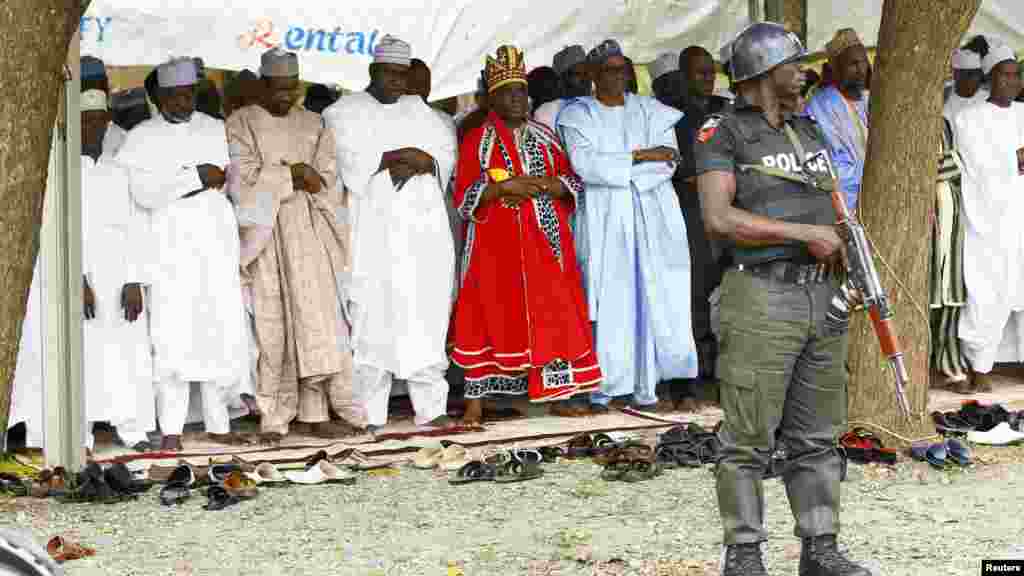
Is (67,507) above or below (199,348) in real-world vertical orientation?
below

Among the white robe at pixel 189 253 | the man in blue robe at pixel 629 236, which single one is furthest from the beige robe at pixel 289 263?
the man in blue robe at pixel 629 236

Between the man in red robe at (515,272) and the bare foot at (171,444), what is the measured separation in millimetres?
1815

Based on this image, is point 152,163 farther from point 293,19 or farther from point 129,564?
point 129,564

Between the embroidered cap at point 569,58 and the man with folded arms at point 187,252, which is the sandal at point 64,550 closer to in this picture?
the man with folded arms at point 187,252

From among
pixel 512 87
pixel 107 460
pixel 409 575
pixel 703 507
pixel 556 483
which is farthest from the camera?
pixel 512 87

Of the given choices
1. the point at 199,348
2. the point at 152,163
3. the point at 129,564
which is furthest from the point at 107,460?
the point at 129,564

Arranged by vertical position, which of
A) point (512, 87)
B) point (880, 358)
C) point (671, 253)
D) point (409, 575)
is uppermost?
point (512, 87)

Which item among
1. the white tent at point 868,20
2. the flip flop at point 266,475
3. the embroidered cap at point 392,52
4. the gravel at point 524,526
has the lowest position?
the gravel at point 524,526

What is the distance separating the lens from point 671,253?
34.9ft

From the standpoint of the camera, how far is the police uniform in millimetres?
5789

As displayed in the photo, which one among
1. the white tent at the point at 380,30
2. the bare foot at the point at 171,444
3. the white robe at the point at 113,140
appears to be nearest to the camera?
the bare foot at the point at 171,444

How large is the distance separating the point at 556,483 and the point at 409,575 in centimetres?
197

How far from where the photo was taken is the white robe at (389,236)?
1012 cm

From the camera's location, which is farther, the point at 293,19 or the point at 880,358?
the point at 293,19
